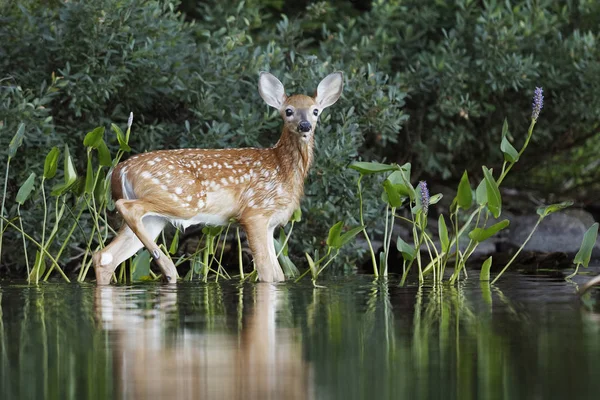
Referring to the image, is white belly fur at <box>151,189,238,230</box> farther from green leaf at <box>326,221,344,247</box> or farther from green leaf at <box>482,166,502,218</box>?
green leaf at <box>482,166,502,218</box>

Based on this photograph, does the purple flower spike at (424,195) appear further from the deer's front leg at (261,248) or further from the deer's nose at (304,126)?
the deer's front leg at (261,248)

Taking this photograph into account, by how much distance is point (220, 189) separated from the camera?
377 inches

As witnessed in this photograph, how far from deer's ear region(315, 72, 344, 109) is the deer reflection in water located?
3.50 meters

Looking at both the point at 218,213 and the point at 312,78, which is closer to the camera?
the point at 218,213

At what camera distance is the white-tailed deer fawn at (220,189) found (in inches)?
367

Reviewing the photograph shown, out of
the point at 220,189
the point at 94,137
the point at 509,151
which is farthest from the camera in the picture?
the point at 220,189

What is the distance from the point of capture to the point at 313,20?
15.4 metres

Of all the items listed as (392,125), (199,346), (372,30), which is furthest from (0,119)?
(199,346)

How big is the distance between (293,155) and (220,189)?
71 centimetres

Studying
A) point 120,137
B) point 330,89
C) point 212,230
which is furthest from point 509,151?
point 120,137

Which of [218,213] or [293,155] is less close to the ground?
[293,155]

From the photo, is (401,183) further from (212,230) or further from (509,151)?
(212,230)

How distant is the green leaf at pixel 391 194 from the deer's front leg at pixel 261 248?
1019 mm

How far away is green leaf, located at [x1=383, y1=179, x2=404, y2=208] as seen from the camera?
9250 mm
